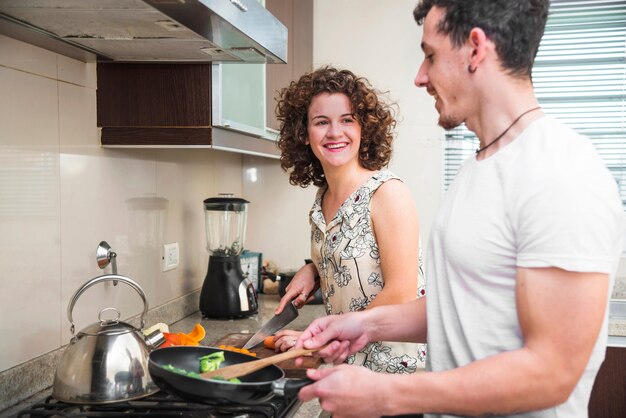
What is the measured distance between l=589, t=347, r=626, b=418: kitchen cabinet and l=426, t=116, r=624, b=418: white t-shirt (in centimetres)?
141

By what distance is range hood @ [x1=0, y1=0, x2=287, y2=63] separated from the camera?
119 centimetres

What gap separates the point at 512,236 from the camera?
89 centimetres

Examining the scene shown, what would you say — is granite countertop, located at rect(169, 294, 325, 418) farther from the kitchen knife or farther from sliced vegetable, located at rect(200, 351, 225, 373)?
sliced vegetable, located at rect(200, 351, 225, 373)

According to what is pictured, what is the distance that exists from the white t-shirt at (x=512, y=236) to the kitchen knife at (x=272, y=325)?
2.64ft

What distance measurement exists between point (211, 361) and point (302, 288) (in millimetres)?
692

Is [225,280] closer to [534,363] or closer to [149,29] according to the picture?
[149,29]

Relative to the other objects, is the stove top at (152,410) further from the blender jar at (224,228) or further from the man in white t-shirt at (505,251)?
the blender jar at (224,228)

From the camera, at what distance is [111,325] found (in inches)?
52.9

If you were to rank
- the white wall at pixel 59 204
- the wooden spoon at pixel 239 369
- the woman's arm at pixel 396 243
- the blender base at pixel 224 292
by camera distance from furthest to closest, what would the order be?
the blender base at pixel 224 292, the woman's arm at pixel 396 243, the white wall at pixel 59 204, the wooden spoon at pixel 239 369

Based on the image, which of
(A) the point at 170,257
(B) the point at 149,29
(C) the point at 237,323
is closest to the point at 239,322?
(C) the point at 237,323

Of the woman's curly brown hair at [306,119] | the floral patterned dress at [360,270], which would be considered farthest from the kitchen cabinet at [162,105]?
the floral patterned dress at [360,270]

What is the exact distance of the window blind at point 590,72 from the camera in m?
2.75

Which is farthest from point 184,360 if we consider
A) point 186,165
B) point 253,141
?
point 186,165

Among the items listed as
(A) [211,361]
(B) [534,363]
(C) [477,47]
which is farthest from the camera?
(A) [211,361]
